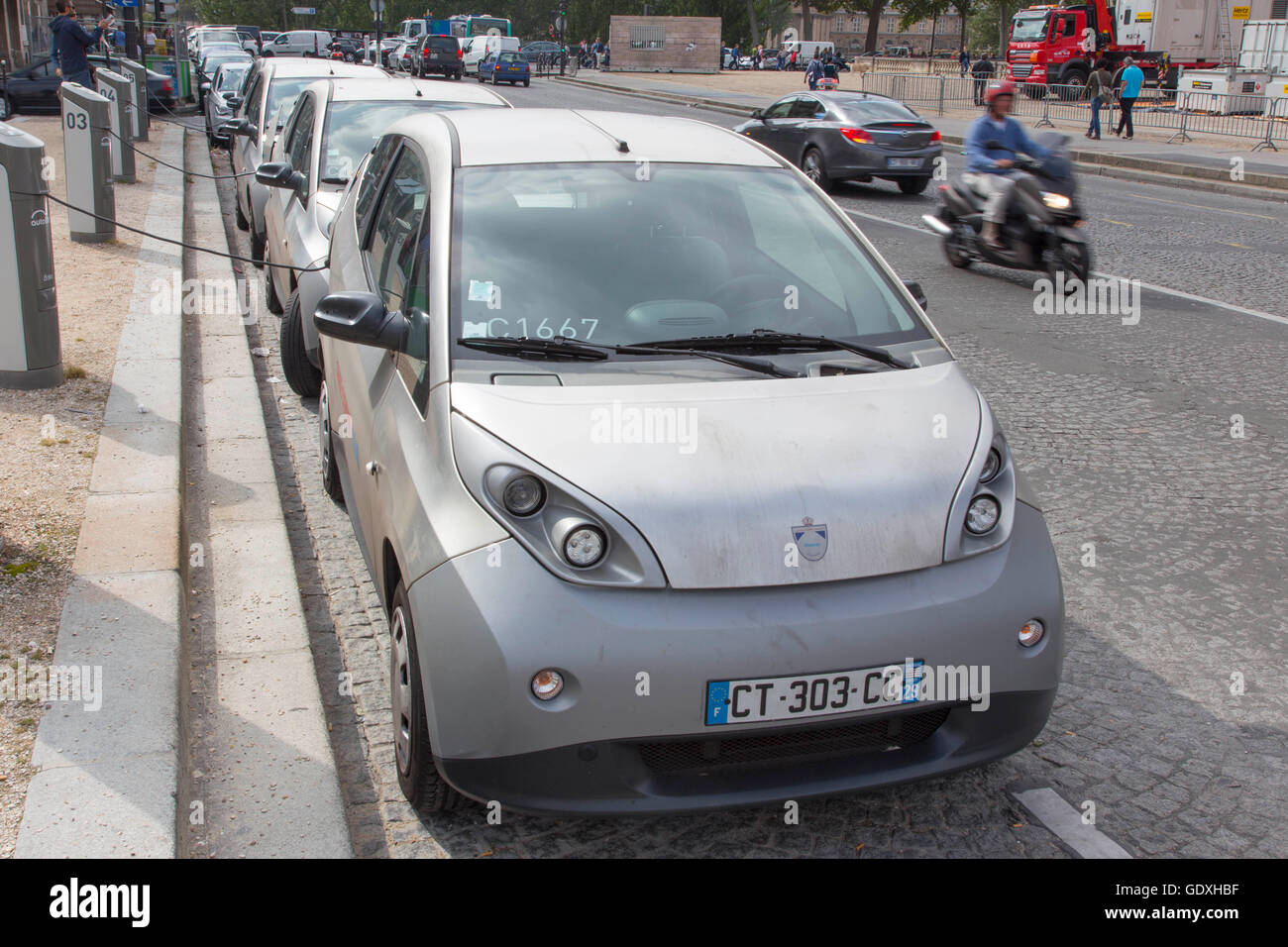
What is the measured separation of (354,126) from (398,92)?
617mm

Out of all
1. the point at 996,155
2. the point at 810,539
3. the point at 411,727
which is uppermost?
the point at 996,155

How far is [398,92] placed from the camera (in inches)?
337

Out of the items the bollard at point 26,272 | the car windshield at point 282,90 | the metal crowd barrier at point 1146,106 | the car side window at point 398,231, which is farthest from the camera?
the metal crowd barrier at point 1146,106

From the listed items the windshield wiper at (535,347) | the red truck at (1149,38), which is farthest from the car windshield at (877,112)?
the red truck at (1149,38)

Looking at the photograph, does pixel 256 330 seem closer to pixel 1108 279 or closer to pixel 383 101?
pixel 383 101

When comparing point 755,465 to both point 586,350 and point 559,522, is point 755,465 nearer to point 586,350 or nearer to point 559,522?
point 559,522

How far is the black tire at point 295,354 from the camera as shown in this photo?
6789mm

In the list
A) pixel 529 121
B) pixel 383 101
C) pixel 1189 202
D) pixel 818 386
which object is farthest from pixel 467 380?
pixel 1189 202

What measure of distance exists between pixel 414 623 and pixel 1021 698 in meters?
1.51

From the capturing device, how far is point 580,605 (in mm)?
2811

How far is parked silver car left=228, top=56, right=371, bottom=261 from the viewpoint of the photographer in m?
10.5

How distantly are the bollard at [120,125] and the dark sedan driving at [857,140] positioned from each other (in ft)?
28.1

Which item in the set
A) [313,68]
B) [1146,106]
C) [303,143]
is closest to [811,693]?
[303,143]

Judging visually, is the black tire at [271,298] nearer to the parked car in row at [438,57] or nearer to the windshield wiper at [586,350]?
the windshield wiper at [586,350]
